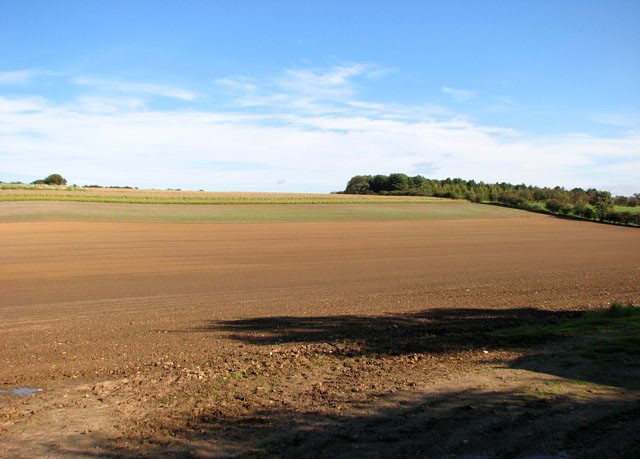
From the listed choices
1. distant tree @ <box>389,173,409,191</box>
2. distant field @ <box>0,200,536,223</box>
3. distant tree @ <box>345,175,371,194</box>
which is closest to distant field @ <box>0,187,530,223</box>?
distant field @ <box>0,200,536,223</box>

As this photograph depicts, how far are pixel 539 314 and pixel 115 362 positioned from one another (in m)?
10.7

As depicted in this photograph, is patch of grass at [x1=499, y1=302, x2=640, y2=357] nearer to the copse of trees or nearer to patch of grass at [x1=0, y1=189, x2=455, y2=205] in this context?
patch of grass at [x1=0, y1=189, x2=455, y2=205]

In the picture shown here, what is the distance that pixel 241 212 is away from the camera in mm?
65812

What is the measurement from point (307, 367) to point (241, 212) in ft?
188

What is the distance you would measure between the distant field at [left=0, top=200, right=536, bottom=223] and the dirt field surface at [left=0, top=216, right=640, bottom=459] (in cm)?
3032

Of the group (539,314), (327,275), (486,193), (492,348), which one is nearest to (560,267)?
(327,275)

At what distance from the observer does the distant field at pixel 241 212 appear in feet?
181

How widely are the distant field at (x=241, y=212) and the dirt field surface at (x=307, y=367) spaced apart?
30317 mm

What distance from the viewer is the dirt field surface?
6262 millimetres

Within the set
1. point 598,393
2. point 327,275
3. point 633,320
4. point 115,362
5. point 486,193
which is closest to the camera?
point 598,393

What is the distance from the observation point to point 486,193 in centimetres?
10300

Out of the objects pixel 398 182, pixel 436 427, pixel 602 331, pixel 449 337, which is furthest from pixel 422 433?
pixel 398 182

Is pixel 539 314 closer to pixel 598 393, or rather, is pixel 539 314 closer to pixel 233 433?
pixel 598 393

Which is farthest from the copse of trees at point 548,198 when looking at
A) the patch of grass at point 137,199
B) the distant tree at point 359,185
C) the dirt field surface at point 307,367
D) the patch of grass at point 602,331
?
the patch of grass at point 602,331
